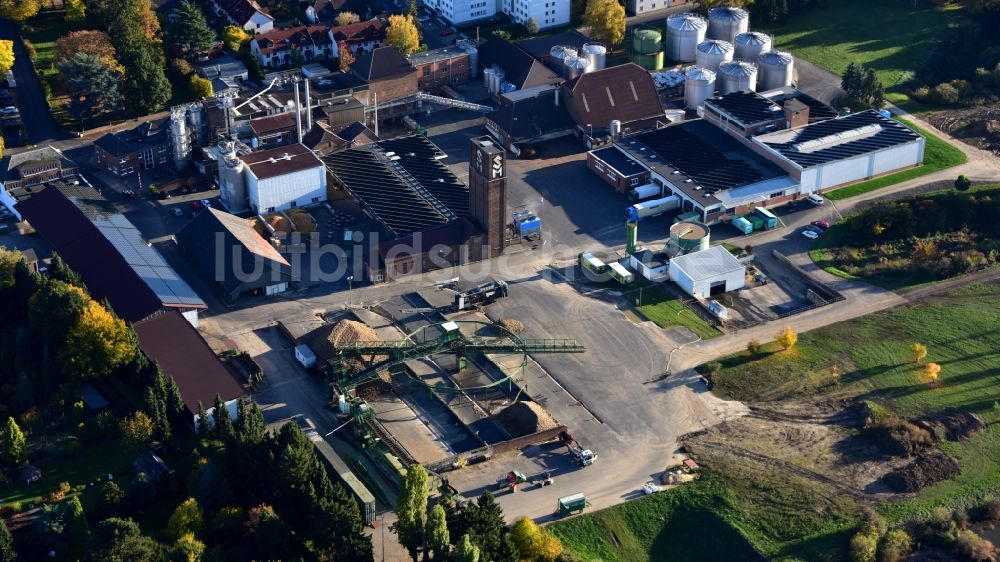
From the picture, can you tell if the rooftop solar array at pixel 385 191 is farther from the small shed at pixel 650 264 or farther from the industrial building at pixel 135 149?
the small shed at pixel 650 264

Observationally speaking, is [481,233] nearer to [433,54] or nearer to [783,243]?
[783,243]

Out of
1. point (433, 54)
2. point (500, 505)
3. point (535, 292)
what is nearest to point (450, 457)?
point (500, 505)

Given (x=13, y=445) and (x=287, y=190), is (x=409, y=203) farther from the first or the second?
(x=13, y=445)

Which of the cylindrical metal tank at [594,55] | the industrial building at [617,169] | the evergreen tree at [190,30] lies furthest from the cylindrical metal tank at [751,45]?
the evergreen tree at [190,30]

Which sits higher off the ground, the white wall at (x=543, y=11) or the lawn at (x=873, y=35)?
the white wall at (x=543, y=11)

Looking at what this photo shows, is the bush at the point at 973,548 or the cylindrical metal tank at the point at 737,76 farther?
the cylindrical metal tank at the point at 737,76

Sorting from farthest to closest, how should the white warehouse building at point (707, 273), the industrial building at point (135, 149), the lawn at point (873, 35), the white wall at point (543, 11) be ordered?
1. the white wall at point (543, 11)
2. the lawn at point (873, 35)
3. the industrial building at point (135, 149)
4. the white warehouse building at point (707, 273)
